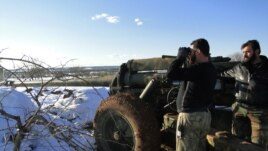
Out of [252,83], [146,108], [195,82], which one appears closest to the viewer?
[195,82]

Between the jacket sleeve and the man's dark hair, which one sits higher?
→ the man's dark hair

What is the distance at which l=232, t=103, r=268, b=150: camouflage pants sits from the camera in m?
4.90

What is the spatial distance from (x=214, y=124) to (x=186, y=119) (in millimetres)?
1159

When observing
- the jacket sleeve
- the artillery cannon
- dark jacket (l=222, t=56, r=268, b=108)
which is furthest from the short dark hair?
the artillery cannon

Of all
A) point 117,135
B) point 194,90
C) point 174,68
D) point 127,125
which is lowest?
point 117,135

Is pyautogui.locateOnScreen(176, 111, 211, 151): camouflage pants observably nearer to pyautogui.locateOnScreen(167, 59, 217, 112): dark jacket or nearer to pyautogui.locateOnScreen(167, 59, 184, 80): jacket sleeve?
pyautogui.locateOnScreen(167, 59, 217, 112): dark jacket

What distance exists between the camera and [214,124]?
5801mm

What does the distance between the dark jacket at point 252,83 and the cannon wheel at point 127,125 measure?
116 cm

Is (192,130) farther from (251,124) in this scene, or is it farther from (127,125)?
(127,125)

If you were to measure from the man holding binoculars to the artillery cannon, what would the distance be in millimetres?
653

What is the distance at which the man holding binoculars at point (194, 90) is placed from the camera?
4.62 m

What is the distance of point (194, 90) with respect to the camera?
4.68 meters

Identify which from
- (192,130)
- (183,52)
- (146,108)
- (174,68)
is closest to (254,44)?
(183,52)

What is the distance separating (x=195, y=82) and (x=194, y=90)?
9 cm
